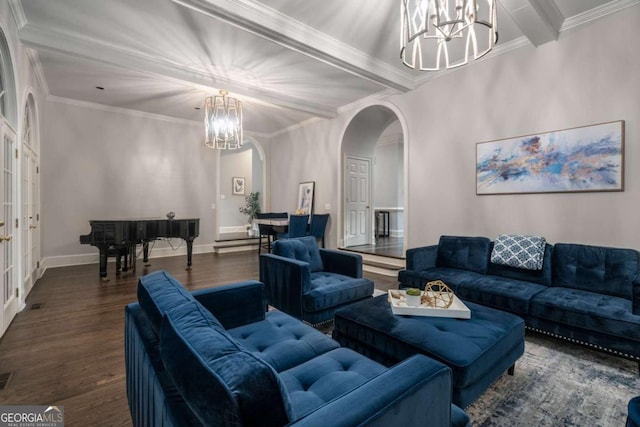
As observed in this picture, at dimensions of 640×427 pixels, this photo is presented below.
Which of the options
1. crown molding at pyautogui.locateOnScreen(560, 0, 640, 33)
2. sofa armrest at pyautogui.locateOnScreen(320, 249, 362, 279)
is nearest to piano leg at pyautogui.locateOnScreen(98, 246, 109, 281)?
sofa armrest at pyautogui.locateOnScreen(320, 249, 362, 279)

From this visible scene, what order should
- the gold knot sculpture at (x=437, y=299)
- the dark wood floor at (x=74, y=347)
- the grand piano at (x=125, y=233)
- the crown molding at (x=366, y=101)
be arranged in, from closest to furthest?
1. the dark wood floor at (x=74, y=347)
2. the gold knot sculpture at (x=437, y=299)
3. the grand piano at (x=125, y=233)
4. the crown molding at (x=366, y=101)

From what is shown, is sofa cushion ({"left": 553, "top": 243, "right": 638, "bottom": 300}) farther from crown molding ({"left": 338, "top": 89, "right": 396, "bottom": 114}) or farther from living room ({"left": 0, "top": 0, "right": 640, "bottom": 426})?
crown molding ({"left": 338, "top": 89, "right": 396, "bottom": 114})

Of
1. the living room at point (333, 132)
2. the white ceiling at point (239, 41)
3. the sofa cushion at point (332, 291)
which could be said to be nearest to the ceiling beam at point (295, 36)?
the white ceiling at point (239, 41)

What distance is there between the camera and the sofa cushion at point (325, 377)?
1.20m

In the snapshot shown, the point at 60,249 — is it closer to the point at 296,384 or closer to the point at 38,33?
the point at 38,33

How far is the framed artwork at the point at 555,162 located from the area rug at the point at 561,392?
1834 millimetres

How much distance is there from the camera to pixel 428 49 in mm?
3945

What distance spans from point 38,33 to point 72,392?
387 centimetres

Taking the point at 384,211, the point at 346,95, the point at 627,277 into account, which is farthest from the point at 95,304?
the point at 384,211

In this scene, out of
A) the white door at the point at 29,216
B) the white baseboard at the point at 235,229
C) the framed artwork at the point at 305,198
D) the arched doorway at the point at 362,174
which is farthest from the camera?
the white baseboard at the point at 235,229

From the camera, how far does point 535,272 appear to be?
10.4 ft


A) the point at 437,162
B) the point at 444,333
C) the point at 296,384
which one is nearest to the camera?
the point at 296,384

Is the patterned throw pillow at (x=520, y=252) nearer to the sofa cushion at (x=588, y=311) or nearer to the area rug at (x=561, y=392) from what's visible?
the sofa cushion at (x=588, y=311)

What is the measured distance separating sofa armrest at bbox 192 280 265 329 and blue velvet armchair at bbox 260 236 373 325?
73 centimetres
